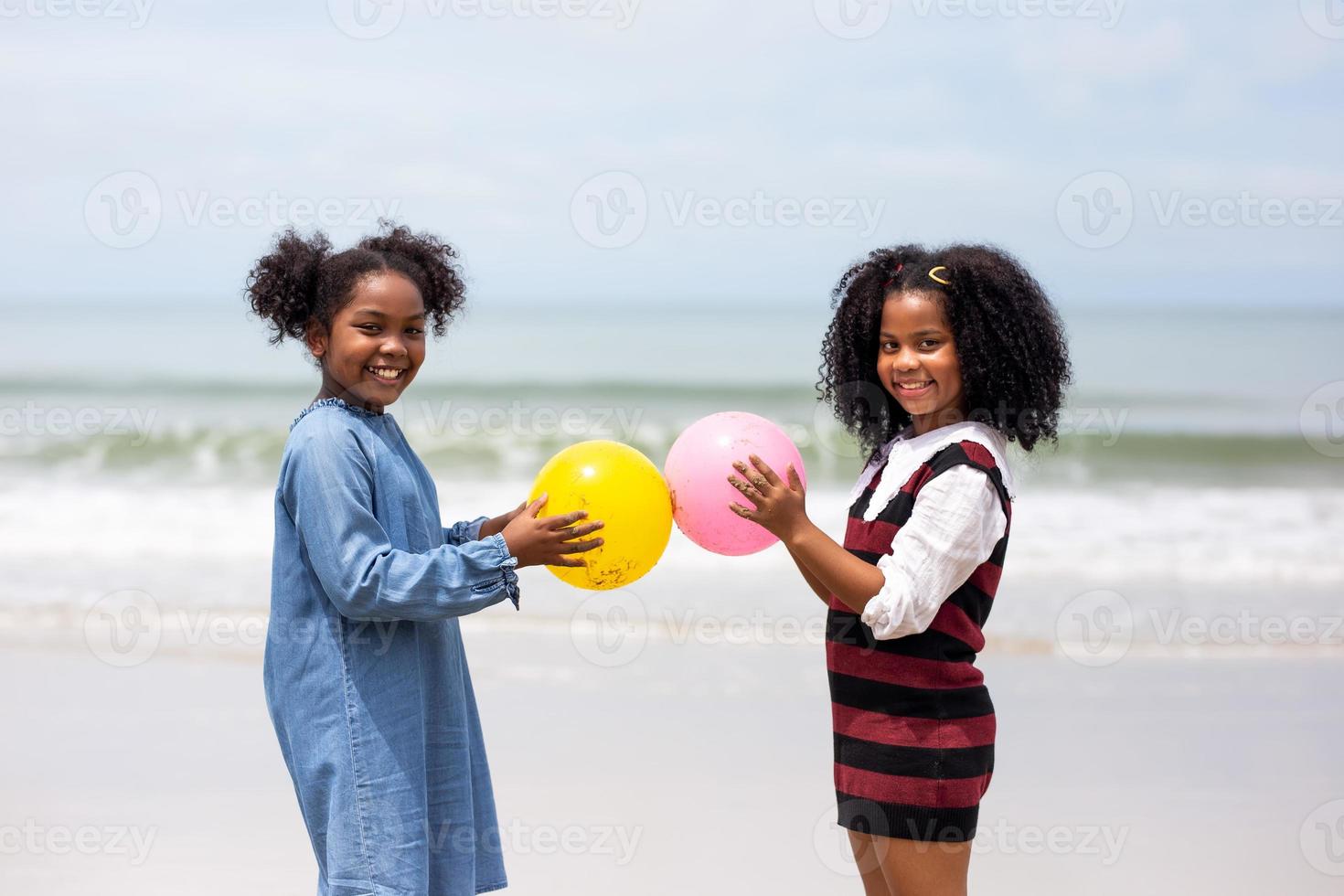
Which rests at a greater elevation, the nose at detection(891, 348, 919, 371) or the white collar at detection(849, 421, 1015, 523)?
the nose at detection(891, 348, 919, 371)

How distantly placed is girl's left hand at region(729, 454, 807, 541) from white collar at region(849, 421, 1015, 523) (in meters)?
0.19

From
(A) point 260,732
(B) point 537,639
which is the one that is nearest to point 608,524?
(A) point 260,732

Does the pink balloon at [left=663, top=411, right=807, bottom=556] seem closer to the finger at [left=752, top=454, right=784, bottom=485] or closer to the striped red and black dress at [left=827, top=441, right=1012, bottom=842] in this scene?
the finger at [left=752, top=454, right=784, bottom=485]

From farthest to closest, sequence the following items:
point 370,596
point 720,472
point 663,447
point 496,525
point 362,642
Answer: point 663,447
point 496,525
point 720,472
point 362,642
point 370,596

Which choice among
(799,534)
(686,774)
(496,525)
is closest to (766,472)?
(799,534)

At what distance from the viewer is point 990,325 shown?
2691 millimetres

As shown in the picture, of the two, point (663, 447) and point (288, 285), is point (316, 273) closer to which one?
point (288, 285)

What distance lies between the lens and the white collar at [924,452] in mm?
2619

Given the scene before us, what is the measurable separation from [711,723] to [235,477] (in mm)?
8455

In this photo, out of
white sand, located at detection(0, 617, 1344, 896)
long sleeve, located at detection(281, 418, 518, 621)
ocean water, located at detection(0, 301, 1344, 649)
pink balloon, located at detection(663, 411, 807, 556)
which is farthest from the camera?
ocean water, located at detection(0, 301, 1344, 649)

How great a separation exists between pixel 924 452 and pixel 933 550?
0.84 feet

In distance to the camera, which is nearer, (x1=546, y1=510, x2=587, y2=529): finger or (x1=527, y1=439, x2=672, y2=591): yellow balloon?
(x1=546, y1=510, x2=587, y2=529): finger

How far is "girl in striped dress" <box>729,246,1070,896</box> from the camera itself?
8.21 ft

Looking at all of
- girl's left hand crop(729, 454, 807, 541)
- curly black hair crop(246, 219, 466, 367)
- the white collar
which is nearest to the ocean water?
the white collar
